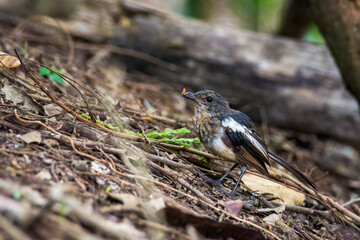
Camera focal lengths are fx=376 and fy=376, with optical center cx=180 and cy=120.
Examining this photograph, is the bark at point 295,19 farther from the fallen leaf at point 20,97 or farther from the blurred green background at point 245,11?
the fallen leaf at point 20,97

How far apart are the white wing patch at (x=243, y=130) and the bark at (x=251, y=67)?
95.7 inches

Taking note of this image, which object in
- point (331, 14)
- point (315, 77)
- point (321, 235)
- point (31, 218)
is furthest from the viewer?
point (315, 77)

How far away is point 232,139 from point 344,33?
2.20 m

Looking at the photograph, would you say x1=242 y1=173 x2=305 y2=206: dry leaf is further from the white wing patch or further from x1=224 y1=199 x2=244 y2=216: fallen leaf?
x1=224 y1=199 x2=244 y2=216: fallen leaf

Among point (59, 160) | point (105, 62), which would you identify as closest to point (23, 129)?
point (59, 160)

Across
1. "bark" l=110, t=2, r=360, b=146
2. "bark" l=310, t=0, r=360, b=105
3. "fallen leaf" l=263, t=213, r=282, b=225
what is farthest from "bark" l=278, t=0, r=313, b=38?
"fallen leaf" l=263, t=213, r=282, b=225

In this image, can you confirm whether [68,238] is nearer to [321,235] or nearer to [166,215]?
[166,215]

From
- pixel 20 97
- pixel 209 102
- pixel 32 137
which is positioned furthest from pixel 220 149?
pixel 20 97

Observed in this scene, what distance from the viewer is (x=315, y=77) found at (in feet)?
20.9

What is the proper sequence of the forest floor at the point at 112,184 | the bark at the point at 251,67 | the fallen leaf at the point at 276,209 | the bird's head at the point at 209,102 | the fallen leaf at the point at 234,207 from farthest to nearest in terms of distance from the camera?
the bark at the point at 251,67
the bird's head at the point at 209,102
the fallen leaf at the point at 276,209
the fallen leaf at the point at 234,207
the forest floor at the point at 112,184

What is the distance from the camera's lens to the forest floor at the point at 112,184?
204 cm

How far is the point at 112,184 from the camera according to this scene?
2.64 metres

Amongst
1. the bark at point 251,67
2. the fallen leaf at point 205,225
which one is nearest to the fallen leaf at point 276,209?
the fallen leaf at point 205,225

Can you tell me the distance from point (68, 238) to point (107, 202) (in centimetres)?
54
